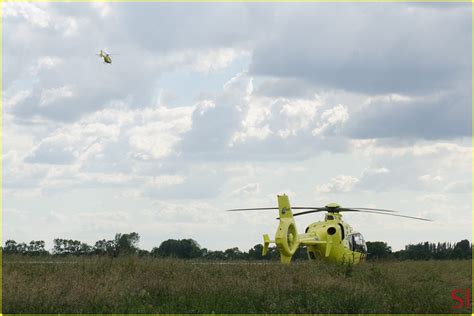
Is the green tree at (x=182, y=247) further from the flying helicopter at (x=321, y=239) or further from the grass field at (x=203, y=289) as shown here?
the grass field at (x=203, y=289)

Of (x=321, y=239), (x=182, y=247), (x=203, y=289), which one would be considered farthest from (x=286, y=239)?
(x=182, y=247)

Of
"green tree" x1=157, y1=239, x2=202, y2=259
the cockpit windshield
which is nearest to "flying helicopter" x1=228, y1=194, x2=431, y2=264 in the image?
the cockpit windshield

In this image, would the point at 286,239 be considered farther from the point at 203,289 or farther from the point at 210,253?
the point at 210,253

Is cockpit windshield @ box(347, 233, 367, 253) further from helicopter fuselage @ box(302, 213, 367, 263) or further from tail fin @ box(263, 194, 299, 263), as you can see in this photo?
tail fin @ box(263, 194, 299, 263)

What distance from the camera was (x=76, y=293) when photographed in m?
21.2

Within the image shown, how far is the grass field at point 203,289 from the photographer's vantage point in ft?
68.3

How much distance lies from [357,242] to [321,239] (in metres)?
2.54

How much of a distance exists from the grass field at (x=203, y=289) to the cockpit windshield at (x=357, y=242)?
5880 millimetres

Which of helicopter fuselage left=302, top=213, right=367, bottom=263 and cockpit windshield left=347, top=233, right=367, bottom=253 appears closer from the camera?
helicopter fuselage left=302, top=213, right=367, bottom=263

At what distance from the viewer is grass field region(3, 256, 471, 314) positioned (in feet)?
68.3

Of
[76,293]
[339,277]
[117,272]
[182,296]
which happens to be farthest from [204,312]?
[339,277]

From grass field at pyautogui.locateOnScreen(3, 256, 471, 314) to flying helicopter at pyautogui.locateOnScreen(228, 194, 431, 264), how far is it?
3308 mm

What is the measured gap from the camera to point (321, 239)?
34.1m

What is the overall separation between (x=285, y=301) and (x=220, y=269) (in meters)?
5.88
